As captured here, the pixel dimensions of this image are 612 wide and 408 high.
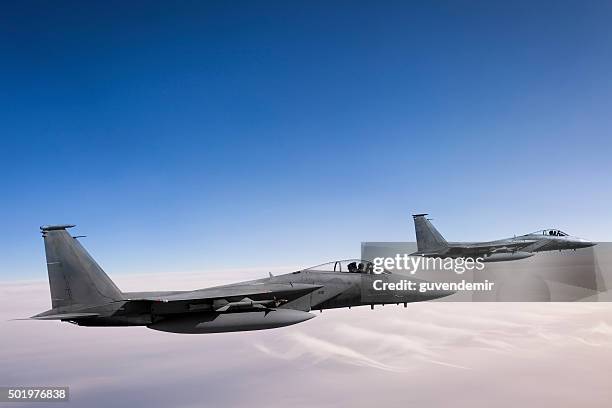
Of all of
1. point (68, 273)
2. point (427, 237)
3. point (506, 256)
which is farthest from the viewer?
point (427, 237)

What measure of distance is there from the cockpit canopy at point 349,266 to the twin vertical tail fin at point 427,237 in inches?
659

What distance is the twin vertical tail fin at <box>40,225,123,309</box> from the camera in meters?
15.9

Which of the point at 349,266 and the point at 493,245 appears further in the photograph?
the point at 493,245

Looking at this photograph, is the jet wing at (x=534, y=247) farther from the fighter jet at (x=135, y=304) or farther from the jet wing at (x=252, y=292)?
the fighter jet at (x=135, y=304)

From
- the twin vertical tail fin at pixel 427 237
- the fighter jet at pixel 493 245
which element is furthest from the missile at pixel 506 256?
the twin vertical tail fin at pixel 427 237

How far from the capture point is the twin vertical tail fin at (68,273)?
626 inches

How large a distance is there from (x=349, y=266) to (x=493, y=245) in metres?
19.2

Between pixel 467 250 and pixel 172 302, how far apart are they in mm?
24284

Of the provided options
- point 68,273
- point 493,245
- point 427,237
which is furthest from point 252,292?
point 493,245

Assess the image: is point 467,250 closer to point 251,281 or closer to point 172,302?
point 251,281

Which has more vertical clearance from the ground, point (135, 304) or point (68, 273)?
point (68, 273)

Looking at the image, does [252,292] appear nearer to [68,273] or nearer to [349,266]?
[349,266]

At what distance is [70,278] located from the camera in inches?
628

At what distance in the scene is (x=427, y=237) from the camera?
34469mm
